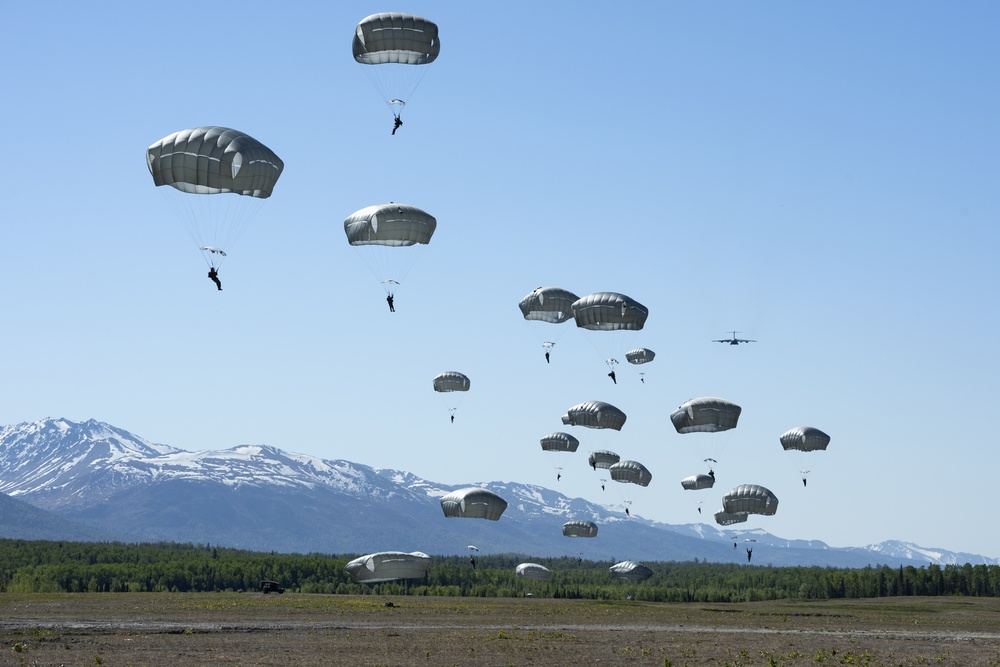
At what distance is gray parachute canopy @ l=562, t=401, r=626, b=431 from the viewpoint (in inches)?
3647

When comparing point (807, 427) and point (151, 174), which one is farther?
point (807, 427)

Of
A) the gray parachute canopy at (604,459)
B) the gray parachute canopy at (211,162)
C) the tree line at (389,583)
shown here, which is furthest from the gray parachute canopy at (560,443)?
the gray parachute canopy at (211,162)

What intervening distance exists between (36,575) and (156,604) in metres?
85.6

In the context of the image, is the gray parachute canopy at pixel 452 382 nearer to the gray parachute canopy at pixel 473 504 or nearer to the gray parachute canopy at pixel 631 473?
the gray parachute canopy at pixel 473 504

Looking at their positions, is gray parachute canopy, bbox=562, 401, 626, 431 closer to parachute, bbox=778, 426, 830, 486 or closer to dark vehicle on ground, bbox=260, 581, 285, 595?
parachute, bbox=778, 426, 830, 486

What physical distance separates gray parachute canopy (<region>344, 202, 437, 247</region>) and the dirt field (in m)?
21.9

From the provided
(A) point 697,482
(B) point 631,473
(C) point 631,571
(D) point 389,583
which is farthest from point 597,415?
(D) point 389,583

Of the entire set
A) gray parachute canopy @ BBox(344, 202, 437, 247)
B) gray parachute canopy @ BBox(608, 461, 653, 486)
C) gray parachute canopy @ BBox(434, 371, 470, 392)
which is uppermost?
gray parachute canopy @ BBox(344, 202, 437, 247)

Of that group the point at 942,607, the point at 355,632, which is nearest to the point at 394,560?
the point at 942,607

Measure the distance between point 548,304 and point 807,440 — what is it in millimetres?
25098

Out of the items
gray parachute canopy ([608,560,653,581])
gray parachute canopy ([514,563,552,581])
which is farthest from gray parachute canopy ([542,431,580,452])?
gray parachute canopy ([514,563,552,581])

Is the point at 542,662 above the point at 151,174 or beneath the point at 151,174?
beneath

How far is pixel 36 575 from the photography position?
16488 cm

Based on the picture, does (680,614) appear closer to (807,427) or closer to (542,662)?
(807,427)
